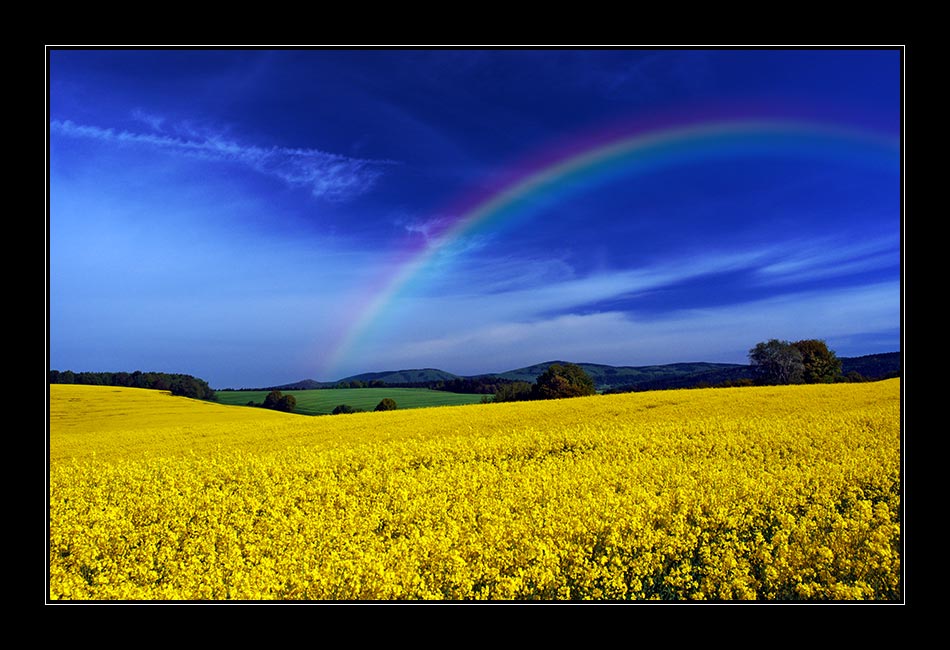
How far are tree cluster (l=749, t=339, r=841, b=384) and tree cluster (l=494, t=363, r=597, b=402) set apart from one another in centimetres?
895

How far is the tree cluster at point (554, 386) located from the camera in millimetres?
23625

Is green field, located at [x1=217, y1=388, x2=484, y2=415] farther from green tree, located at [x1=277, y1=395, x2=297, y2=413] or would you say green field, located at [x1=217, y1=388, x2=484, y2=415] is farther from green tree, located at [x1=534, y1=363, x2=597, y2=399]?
green tree, located at [x1=534, y1=363, x2=597, y2=399]

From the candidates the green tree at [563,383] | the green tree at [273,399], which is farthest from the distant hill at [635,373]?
the green tree at [273,399]

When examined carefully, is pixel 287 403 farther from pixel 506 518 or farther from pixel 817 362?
pixel 817 362

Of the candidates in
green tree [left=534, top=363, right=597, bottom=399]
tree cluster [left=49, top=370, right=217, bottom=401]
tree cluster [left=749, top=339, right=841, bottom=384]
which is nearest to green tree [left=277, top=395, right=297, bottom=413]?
tree cluster [left=49, top=370, right=217, bottom=401]

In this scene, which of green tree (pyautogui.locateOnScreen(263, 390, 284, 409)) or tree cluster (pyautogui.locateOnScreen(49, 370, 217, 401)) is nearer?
tree cluster (pyautogui.locateOnScreen(49, 370, 217, 401))

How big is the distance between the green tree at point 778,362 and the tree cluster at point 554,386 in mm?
9135

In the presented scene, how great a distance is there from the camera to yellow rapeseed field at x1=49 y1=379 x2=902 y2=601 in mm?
3967

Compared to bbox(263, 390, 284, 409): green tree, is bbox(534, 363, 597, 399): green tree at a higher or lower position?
higher

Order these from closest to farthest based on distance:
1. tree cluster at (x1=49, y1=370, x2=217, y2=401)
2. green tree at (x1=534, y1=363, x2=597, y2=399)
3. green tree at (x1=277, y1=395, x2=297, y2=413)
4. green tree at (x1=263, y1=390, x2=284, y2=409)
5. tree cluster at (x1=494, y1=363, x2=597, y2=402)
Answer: tree cluster at (x1=49, y1=370, x2=217, y2=401), tree cluster at (x1=494, y1=363, x2=597, y2=402), green tree at (x1=534, y1=363, x2=597, y2=399), green tree at (x1=277, y1=395, x2=297, y2=413), green tree at (x1=263, y1=390, x2=284, y2=409)

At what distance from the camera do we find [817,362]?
26141mm

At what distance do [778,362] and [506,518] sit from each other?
2662 cm
